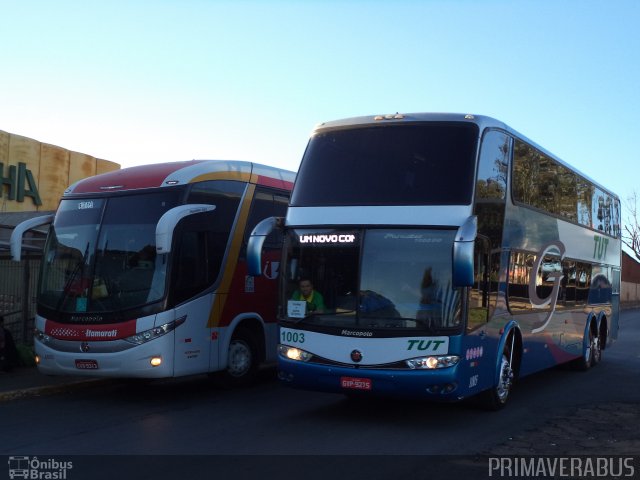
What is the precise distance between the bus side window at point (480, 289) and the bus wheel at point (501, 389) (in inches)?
43.5

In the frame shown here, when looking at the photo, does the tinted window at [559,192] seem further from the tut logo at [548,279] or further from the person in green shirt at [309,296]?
the person in green shirt at [309,296]

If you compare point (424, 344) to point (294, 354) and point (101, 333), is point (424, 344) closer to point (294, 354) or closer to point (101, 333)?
point (294, 354)

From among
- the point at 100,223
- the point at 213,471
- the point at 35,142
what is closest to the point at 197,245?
the point at 100,223

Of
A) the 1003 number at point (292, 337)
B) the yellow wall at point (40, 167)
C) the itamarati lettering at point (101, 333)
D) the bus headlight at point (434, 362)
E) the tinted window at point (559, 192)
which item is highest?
the yellow wall at point (40, 167)

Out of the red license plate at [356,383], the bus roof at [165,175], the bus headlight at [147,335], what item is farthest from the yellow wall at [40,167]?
the red license plate at [356,383]

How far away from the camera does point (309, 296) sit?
956 centimetres

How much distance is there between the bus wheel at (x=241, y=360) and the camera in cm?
1232

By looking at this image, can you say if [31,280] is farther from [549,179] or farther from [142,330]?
[549,179]

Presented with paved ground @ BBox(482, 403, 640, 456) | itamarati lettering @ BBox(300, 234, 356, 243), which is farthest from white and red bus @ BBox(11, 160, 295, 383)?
paved ground @ BBox(482, 403, 640, 456)

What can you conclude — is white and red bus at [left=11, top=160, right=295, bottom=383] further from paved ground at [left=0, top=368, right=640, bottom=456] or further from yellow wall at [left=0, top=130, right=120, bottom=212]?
yellow wall at [left=0, top=130, right=120, bottom=212]

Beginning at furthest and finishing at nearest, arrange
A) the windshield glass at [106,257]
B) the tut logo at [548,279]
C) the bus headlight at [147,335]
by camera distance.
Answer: the tut logo at [548,279]
the windshield glass at [106,257]
the bus headlight at [147,335]

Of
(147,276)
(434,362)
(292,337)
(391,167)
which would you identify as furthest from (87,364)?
(391,167)

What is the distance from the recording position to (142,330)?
10633 millimetres

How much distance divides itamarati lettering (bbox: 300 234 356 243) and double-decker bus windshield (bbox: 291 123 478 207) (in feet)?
1.45
